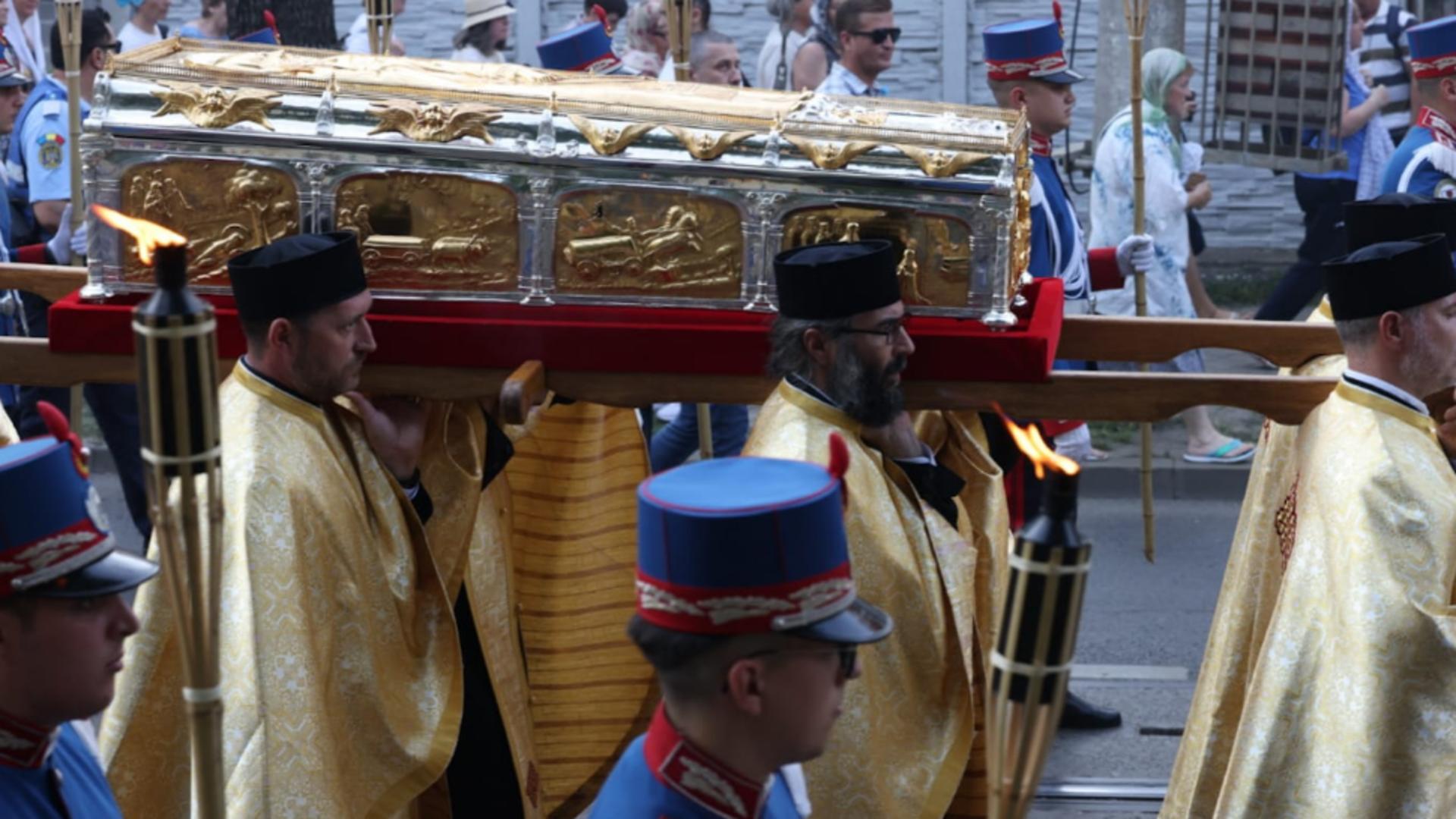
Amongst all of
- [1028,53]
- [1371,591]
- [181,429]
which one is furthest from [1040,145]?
[181,429]

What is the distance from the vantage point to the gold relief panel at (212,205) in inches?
178

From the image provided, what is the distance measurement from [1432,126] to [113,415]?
471 centimetres

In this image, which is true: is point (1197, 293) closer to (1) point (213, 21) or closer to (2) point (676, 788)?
(1) point (213, 21)

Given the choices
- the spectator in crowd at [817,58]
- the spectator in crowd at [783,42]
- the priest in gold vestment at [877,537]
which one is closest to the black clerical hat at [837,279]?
the priest in gold vestment at [877,537]

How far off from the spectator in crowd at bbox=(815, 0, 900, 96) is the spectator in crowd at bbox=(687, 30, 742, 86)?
1382mm

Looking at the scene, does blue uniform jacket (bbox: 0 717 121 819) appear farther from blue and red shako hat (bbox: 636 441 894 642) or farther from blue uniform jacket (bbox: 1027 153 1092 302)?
blue uniform jacket (bbox: 1027 153 1092 302)

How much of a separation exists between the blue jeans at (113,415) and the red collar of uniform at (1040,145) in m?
3.28

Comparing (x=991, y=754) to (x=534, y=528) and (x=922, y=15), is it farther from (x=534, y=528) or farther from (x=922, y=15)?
(x=922, y=15)

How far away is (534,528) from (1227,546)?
417 cm

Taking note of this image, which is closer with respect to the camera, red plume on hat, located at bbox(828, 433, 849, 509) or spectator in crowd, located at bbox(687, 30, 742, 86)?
red plume on hat, located at bbox(828, 433, 849, 509)

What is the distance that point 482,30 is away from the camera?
9984 mm

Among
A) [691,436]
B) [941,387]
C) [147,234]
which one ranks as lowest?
[691,436]

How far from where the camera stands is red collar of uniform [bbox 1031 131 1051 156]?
6.95m

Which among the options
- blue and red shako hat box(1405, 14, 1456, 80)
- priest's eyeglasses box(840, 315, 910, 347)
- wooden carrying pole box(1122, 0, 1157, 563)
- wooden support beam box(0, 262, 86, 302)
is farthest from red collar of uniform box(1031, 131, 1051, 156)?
wooden support beam box(0, 262, 86, 302)
